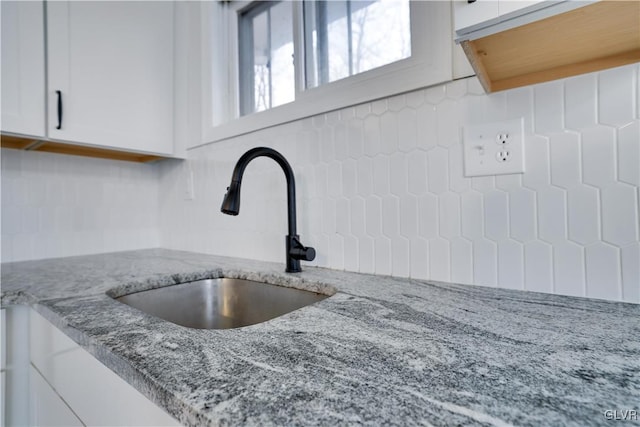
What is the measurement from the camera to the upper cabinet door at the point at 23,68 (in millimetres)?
1030

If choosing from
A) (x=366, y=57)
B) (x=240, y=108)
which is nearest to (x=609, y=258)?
(x=366, y=57)

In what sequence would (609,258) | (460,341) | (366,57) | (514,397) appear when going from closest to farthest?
(514,397) → (460,341) → (609,258) → (366,57)

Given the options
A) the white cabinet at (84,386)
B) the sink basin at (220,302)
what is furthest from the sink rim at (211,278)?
the white cabinet at (84,386)

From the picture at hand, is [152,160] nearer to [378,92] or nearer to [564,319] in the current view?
[378,92]

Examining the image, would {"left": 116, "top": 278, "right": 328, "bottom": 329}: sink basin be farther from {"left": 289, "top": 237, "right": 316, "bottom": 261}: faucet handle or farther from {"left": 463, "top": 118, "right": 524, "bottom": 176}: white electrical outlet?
{"left": 463, "top": 118, "right": 524, "bottom": 176}: white electrical outlet

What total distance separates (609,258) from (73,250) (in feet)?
6.04

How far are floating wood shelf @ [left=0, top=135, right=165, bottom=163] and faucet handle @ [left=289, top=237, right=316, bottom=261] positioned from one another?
3.22 feet

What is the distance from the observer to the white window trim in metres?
0.80

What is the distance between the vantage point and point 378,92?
0.90m

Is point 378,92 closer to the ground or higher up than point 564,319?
higher up

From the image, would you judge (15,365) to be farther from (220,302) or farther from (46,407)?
(220,302)

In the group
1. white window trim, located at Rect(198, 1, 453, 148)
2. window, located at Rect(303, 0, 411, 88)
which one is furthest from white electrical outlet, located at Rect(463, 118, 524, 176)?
window, located at Rect(303, 0, 411, 88)

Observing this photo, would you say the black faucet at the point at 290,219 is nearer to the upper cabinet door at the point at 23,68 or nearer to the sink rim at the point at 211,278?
the sink rim at the point at 211,278

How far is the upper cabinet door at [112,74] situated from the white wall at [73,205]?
0.33 metres
